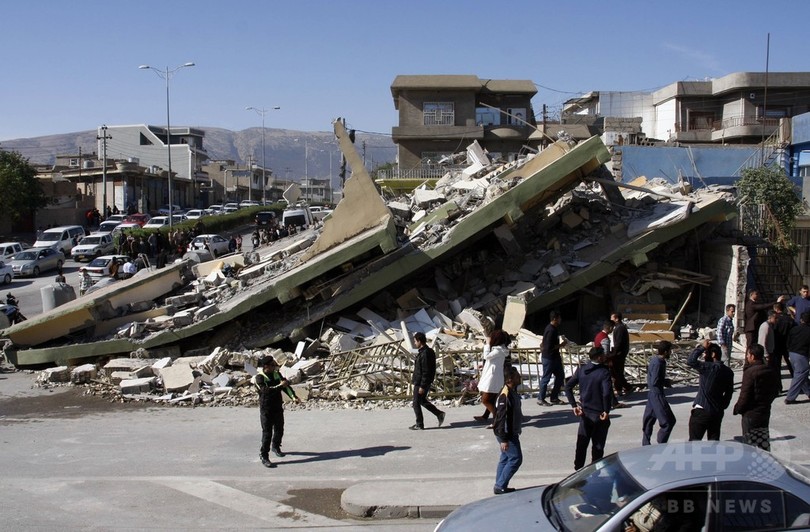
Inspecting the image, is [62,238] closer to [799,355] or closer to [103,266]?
[103,266]

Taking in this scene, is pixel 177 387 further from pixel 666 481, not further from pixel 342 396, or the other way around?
pixel 666 481

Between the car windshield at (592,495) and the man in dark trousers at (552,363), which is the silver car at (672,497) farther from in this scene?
the man in dark trousers at (552,363)

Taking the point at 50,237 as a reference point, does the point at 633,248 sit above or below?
above

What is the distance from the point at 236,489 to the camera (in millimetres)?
8414

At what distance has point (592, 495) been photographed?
527cm

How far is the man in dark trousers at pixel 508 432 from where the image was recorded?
7.40 meters

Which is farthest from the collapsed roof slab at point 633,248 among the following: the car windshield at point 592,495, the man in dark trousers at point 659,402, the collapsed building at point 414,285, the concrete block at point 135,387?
the car windshield at point 592,495

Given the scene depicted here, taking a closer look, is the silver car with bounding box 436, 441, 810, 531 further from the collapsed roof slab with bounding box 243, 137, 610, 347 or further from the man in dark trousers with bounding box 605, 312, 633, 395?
the collapsed roof slab with bounding box 243, 137, 610, 347

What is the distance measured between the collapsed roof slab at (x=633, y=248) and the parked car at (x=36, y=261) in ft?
81.7

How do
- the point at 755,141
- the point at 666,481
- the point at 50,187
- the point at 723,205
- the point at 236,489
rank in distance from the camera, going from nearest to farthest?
the point at 666,481
the point at 236,489
the point at 723,205
the point at 755,141
the point at 50,187

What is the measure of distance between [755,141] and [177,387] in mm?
36580

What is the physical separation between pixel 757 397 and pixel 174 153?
299 ft

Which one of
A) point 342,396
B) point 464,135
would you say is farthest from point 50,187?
point 342,396

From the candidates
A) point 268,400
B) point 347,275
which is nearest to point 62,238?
point 347,275
